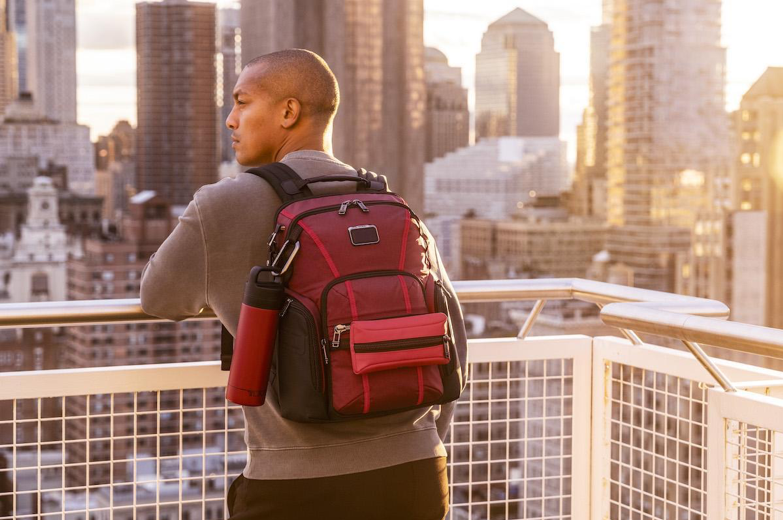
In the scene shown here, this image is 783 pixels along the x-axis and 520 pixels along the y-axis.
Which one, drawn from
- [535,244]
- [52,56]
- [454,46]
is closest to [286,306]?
[454,46]

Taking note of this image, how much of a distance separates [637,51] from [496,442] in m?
36.5

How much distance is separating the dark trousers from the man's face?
41 centimetres

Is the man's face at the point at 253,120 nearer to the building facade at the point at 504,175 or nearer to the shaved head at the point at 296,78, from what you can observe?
the shaved head at the point at 296,78

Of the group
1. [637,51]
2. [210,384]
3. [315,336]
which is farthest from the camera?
[637,51]

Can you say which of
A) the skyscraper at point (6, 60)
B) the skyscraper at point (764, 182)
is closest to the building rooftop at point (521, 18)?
the skyscraper at point (764, 182)

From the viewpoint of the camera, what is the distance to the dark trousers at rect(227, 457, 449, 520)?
47.3 inches

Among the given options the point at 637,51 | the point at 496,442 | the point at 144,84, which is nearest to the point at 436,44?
the point at 637,51

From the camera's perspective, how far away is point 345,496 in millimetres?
1210

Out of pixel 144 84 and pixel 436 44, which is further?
pixel 144 84

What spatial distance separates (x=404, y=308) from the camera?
118 centimetres

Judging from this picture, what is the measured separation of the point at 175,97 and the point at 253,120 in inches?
1649

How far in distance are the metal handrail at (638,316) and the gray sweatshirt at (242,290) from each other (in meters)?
0.19

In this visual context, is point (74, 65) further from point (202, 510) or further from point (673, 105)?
point (202, 510)

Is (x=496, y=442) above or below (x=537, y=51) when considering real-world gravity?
below
